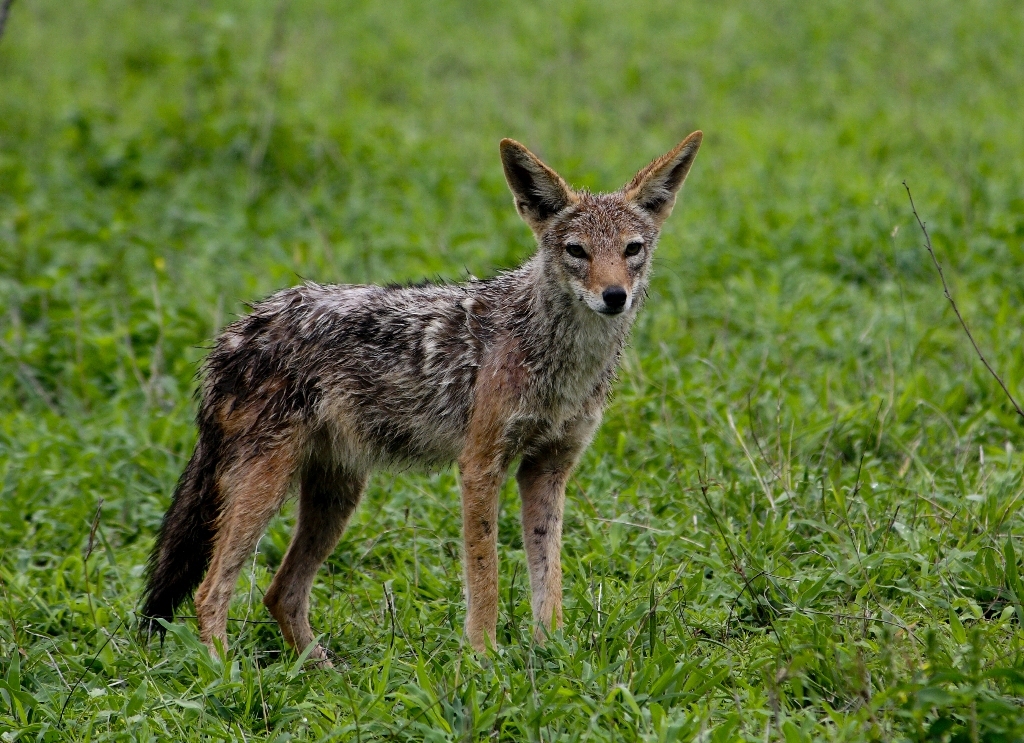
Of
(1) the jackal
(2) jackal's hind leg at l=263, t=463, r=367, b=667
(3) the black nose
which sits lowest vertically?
(2) jackal's hind leg at l=263, t=463, r=367, b=667

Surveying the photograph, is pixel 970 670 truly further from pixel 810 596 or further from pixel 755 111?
pixel 755 111

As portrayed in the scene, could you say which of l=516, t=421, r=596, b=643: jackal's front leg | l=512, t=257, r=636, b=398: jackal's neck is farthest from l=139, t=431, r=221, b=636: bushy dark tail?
l=512, t=257, r=636, b=398: jackal's neck

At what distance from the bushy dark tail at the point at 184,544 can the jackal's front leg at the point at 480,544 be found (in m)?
1.18

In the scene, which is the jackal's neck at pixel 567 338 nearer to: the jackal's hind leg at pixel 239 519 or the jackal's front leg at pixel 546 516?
the jackal's front leg at pixel 546 516

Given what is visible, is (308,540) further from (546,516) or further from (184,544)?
(546,516)

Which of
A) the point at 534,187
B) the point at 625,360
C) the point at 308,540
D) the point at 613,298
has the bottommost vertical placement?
the point at 308,540

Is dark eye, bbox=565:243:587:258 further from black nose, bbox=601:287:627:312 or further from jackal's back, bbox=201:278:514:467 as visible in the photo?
jackal's back, bbox=201:278:514:467

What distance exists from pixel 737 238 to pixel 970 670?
5.83m

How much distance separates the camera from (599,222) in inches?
212

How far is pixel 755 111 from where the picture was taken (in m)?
12.4

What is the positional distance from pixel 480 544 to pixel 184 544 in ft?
4.60

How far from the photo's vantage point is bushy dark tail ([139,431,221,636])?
17.6 ft

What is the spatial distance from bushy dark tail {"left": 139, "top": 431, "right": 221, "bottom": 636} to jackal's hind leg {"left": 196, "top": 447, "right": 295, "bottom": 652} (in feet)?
0.37

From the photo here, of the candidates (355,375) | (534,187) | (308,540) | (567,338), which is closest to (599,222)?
(534,187)
